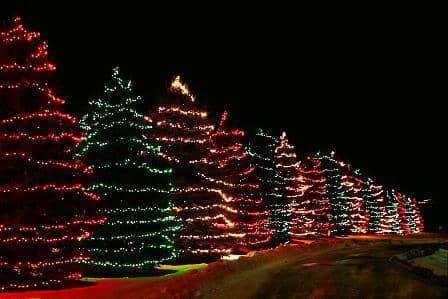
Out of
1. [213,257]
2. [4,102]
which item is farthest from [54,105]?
[213,257]

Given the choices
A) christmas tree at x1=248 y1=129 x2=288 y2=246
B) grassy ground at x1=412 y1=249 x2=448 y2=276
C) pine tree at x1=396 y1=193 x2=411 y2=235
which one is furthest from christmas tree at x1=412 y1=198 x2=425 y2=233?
grassy ground at x1=412 y1=249 x2=448 y2=276

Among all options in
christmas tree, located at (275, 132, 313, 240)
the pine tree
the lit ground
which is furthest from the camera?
the pine tree

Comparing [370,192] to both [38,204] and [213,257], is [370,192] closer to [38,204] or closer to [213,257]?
[213,257]

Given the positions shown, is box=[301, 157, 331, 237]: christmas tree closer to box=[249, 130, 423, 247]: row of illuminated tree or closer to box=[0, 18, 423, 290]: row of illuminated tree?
box=[249, 130, 423, 247]: row of illuminated tree

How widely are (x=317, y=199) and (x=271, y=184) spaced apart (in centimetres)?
1206

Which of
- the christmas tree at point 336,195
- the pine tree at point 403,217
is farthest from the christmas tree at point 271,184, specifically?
the pine tree at point 403,217

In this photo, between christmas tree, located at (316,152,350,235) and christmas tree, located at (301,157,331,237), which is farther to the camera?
christmas tree, located at (316,152,350,235)

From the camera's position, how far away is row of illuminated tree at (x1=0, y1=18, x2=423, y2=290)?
19859 millimetres

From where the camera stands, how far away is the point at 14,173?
66.1ft

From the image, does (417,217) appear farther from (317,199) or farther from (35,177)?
(35,177)

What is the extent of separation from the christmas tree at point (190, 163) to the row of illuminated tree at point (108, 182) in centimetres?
5

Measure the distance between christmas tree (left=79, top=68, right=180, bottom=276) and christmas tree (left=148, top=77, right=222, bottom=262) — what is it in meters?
4.78

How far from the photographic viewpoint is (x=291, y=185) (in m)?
52.3

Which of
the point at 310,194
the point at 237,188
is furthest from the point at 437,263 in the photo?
the point at 310,194
